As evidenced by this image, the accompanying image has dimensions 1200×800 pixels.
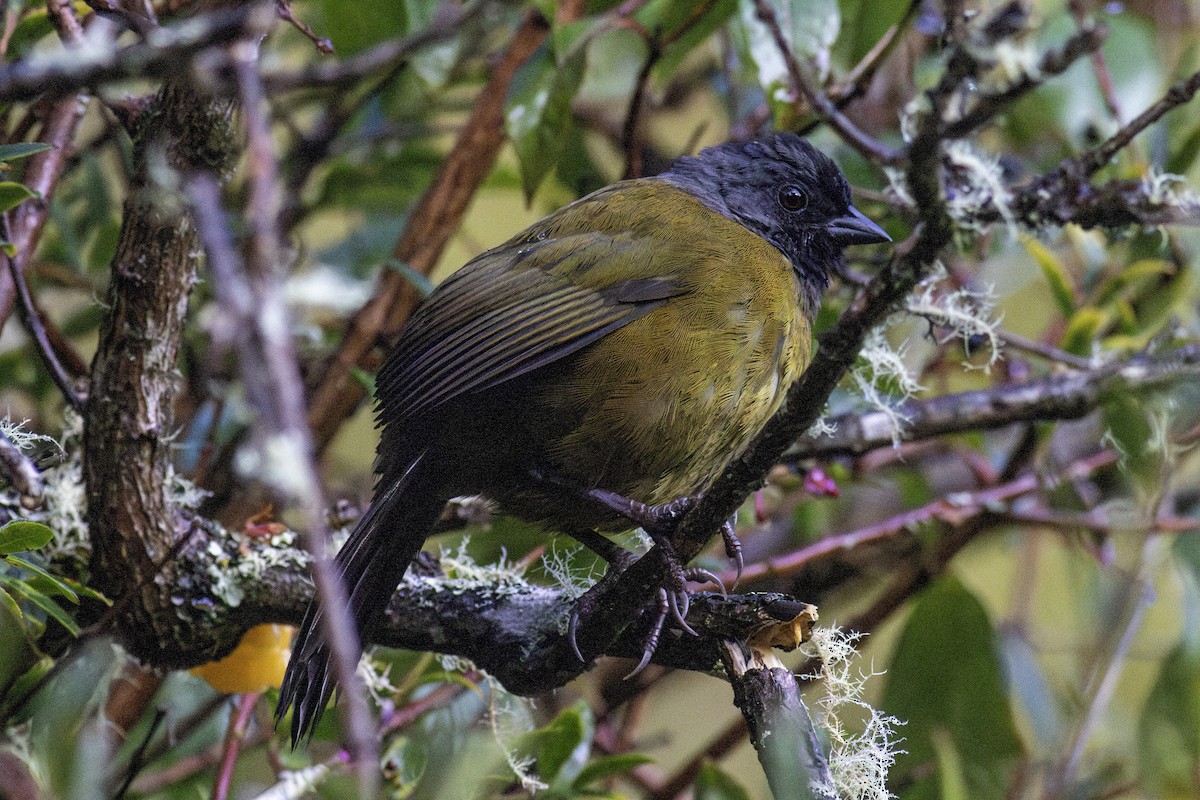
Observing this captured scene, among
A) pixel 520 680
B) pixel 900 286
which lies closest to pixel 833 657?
pixel 520 680

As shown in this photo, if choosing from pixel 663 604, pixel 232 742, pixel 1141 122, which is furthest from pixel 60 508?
pixel 1141 122

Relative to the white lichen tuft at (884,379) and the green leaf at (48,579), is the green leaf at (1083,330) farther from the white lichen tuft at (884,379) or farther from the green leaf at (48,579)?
the green leaf at (48,579)

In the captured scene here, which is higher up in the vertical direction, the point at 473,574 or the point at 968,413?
the point at 968,413

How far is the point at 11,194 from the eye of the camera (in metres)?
1.88

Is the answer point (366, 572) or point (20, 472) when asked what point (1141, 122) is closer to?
point (366, 572)

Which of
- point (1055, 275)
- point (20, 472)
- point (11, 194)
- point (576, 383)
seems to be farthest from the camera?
point (1055, 275)

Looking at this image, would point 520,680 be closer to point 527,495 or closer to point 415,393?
point 527,495

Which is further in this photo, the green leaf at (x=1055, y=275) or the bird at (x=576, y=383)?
the green leaf at (x=1055, y=275)

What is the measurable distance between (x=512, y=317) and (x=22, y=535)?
104 cm

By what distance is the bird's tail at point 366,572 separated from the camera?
2176mm

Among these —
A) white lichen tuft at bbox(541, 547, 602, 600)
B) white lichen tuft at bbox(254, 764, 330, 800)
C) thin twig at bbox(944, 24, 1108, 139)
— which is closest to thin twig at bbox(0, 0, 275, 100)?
thin twig at bbox(944, 24, 1108, 139)

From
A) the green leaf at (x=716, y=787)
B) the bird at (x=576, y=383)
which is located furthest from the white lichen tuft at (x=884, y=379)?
the green leaf at (x=716, y=787)

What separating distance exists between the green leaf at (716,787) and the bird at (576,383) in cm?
57

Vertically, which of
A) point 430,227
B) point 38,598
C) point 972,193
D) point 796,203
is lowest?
point 38,598
